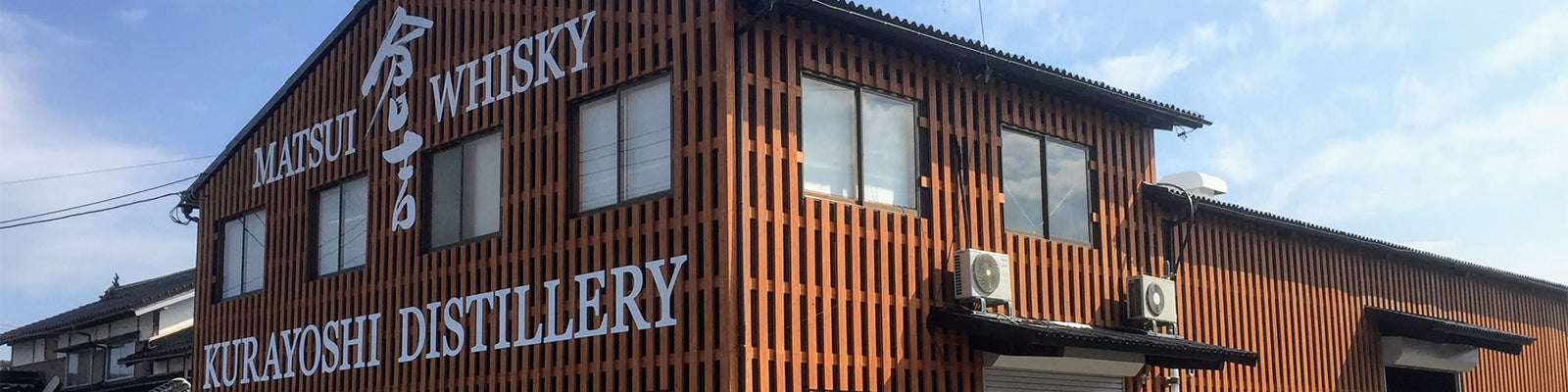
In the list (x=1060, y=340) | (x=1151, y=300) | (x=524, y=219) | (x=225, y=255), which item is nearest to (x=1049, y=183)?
(x=1151, y=300)

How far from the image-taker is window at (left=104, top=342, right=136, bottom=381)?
3581cm

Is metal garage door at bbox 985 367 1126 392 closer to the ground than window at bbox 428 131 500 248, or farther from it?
closer to the ground

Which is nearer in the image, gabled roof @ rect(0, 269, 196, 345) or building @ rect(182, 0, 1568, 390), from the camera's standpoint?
building @ rect(182, 0, 1568, 390)

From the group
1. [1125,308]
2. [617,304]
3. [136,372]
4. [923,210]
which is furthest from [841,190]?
[136,372]

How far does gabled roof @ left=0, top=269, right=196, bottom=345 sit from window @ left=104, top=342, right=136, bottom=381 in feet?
2.57

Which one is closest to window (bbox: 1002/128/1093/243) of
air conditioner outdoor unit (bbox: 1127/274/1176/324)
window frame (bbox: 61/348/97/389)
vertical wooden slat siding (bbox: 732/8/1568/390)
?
vertical wooden slat siding (bbox: 732/8/1568/390)

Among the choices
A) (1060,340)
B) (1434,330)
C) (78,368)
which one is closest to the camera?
(1060,340)

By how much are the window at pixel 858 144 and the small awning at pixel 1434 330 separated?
10035mm

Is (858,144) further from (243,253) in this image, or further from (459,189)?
(243,253)

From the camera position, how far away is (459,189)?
57.8ft

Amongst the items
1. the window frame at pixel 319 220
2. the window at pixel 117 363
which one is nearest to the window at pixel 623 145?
the window frame at pixel 319 220

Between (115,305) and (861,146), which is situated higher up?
(115,305)

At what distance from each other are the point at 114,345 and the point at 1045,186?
26773 mm

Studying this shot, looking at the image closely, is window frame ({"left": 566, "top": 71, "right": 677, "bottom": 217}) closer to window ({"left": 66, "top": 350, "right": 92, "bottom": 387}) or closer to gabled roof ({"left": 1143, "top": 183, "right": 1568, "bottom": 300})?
gabled roof ({"left": 1143, "top": 183, "right": 1568, "bottom": 300})
